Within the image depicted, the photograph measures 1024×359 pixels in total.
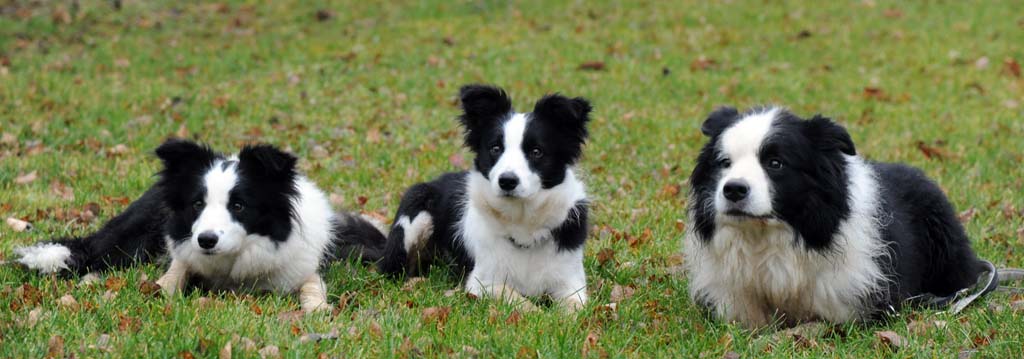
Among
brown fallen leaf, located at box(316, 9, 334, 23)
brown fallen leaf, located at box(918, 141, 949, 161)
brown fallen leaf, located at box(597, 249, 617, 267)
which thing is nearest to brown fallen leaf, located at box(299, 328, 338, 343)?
brown fallen leaf, located at box(597, 249, 617, 267)

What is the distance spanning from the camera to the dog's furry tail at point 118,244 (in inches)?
231

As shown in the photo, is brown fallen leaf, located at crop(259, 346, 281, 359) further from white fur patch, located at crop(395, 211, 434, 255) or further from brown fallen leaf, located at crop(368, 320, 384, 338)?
white fur patch, located at crop(395, 211, 434, 255)

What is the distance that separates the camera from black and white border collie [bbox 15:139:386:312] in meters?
5.36

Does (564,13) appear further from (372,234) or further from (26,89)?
(372,234)

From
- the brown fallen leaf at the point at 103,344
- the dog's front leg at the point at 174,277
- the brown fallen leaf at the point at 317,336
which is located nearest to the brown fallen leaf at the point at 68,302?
the dog's front leg at the point at 174,277

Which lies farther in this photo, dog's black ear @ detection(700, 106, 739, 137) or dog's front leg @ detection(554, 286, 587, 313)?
dog's front leg @ detection(554, 286, 587, 313)

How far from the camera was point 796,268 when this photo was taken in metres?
4.97

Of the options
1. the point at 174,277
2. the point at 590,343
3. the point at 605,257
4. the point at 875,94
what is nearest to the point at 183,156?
the point at 174,277

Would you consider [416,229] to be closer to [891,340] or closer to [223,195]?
[223,195]

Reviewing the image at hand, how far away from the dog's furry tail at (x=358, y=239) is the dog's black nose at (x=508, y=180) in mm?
1351

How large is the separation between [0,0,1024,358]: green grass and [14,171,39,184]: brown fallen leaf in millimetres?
91

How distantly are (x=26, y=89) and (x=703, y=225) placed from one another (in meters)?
8.97

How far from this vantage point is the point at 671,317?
5410 millimetres

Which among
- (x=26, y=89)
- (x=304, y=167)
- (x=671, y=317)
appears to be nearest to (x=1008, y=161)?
(x=671, y=317)
